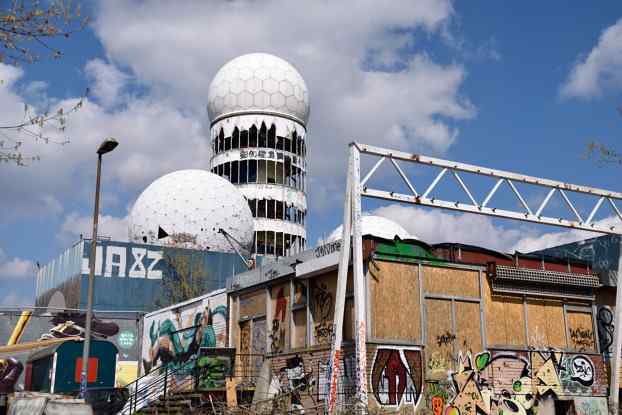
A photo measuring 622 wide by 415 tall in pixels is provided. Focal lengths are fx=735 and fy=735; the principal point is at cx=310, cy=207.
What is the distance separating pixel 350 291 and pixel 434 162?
422 centimetres

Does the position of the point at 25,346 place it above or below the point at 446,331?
above

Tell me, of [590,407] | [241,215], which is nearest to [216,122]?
[241,215]

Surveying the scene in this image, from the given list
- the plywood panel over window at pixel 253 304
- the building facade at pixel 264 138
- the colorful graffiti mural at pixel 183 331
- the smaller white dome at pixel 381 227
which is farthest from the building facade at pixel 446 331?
the building facade at pixel 264 138

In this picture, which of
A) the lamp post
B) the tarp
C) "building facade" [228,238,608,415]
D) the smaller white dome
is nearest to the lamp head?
the lamp post

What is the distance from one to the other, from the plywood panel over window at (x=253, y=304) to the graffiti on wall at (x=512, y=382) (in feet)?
23.0

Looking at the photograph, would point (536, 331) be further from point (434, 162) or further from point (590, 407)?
point (434, 162)

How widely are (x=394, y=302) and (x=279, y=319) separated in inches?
188

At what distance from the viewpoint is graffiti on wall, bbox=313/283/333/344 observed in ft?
67.9

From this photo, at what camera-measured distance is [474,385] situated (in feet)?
67.6

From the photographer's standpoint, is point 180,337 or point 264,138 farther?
point 264,138

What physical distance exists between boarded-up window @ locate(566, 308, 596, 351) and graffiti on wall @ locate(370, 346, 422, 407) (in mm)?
6362

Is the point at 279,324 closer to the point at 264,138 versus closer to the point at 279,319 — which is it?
the point at 279,319

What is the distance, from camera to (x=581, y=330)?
23.6m

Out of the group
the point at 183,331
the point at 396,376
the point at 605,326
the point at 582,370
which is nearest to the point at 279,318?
the point at 396,376
